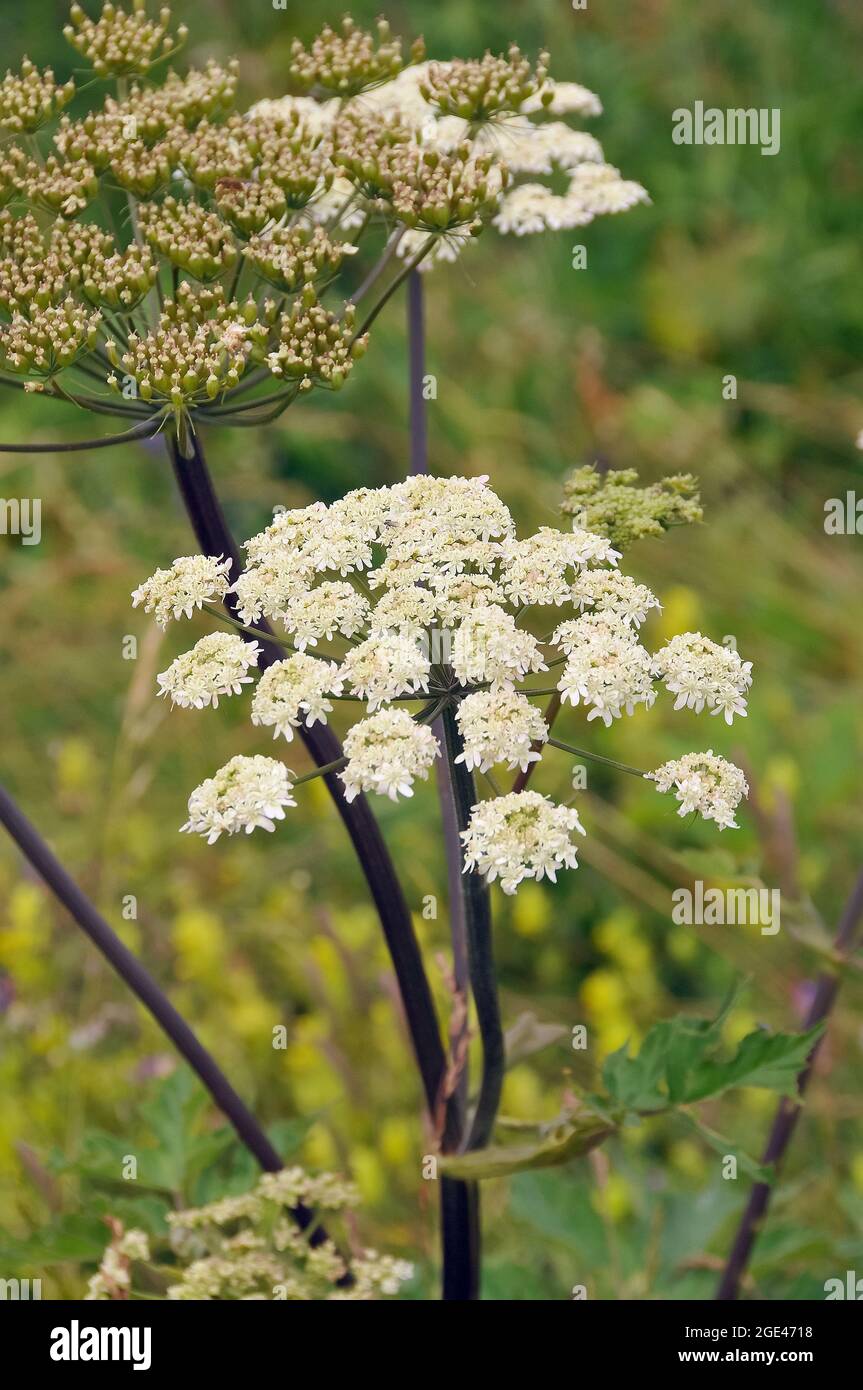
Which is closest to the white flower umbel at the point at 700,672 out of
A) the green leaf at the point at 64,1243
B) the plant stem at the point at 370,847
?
the plant stem at the point at 370,847

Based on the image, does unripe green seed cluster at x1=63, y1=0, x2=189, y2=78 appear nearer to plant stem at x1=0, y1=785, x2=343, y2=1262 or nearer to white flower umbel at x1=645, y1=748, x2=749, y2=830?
plant stem at x1=0, y1=785, x2=343, y2=1262

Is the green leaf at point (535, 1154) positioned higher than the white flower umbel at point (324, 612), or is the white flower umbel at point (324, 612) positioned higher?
the white flower umbel at point (324, 612)

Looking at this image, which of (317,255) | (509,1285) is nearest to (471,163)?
(317,255)

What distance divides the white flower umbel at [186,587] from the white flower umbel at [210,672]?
0.27 feet

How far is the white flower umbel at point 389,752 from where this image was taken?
7.29 feet

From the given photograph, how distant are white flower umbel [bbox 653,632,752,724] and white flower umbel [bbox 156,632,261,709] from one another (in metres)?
0.68

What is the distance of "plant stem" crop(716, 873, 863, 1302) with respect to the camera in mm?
3293

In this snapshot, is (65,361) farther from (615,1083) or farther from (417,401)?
(615,1083)

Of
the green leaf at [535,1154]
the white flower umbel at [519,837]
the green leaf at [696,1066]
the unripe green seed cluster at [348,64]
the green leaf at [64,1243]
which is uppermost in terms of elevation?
the unripe green seed cluster at [348,64]

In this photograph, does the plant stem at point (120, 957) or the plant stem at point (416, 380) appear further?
the plant stem at point (416, 380)

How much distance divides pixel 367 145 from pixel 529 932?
3.35m

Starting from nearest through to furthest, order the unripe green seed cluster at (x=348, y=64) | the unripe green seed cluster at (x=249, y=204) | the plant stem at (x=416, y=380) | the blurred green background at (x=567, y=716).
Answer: the unripe green seed cluster at (x=249, y=204) → the unripe green seed cluster at (x=348, y=64) → the plant stem at (x=416, y=380) → the blurred green background at (x=567, y=716)

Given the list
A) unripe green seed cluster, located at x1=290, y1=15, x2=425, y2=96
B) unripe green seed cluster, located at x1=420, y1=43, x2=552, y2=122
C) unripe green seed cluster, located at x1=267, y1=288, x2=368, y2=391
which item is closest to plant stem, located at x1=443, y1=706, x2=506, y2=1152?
unripe green seed cluster, located at x1=267, y1=288, x2=368, y2=391

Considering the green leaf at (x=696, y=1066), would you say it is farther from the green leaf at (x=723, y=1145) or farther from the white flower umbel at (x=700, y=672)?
the white flower umbel at (x=700, y=672)
